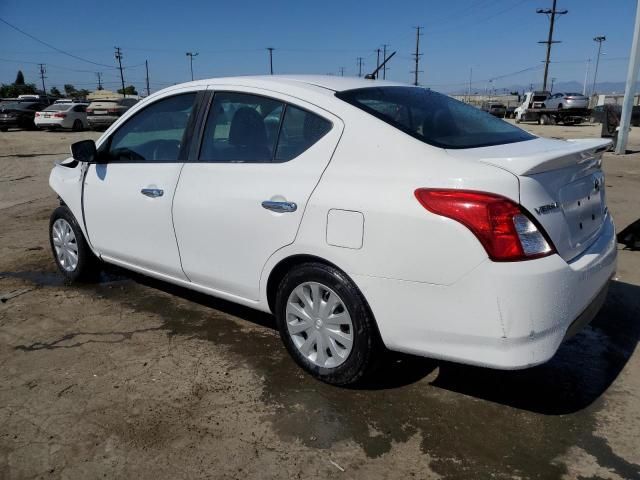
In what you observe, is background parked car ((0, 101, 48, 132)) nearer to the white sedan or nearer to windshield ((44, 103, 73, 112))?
windshield ((44, 103, 73, 112))

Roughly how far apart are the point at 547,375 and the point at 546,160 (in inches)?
54.2

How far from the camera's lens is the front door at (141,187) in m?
3.67

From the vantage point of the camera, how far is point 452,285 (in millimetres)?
2436

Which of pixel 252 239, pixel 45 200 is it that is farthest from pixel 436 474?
pixel 45 200

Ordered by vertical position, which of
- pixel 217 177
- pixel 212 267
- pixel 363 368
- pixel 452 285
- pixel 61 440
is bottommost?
pixel 61 440

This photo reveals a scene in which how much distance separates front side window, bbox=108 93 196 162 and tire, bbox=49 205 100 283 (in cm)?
86

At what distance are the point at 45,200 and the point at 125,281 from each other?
4.93 m

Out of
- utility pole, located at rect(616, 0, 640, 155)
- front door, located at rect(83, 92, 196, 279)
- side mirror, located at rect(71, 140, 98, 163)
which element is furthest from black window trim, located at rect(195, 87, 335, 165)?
utility pole, located at rect(616, 0, 640, 155)

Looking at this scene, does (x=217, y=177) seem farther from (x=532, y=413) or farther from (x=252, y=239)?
(x=532, y=413)

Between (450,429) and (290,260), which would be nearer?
(450,429)

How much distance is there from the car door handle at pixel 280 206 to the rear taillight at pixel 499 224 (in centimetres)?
84

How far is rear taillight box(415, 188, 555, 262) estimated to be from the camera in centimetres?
235

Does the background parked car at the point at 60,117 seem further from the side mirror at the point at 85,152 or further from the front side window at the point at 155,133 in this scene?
the front side window at the point at 155,133

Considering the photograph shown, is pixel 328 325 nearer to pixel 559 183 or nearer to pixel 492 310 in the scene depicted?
pixel 492 310
